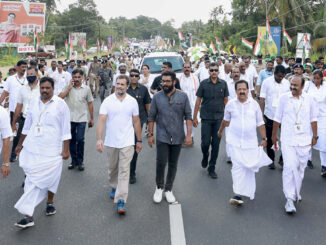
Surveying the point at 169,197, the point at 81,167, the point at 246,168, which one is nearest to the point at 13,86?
the point at 81,167

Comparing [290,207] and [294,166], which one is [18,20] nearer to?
[294,166]

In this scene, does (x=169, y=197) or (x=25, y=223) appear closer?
(x=25, y=223)

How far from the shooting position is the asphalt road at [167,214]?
4.45 m

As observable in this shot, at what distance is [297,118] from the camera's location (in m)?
5.41

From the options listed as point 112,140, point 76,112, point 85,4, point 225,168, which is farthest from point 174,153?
point 85,4

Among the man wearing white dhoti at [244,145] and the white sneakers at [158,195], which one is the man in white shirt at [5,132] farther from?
the man wearing white dhoti at [244,145]

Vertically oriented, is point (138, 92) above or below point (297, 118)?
above

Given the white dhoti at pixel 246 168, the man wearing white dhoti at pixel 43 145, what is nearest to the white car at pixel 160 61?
the white dhoti at pixel 246 168

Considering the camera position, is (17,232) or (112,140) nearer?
(17,232)

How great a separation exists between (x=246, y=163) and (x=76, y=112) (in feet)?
10.8

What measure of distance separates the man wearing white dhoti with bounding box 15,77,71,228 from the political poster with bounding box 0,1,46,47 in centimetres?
4383

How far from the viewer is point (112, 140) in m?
5.30

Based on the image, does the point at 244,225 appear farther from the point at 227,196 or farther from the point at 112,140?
the point at 112,140

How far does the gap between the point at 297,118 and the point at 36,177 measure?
11.4 feet
